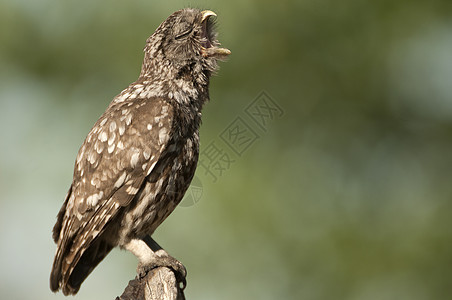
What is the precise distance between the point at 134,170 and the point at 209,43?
45.7 inches

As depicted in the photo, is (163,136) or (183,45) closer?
(163,136)

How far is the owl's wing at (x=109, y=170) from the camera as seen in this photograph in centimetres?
381

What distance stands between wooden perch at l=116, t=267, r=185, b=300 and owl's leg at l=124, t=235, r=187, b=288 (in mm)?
107

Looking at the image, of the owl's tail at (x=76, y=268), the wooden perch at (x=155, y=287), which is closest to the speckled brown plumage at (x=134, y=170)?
the owl's tail at (x=76, y=268)

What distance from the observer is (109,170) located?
387 centimetres

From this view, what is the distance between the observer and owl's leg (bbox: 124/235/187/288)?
12.4 feet

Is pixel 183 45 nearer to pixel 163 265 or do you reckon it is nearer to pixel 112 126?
pixel 112 126

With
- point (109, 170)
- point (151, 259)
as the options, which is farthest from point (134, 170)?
point (151, 259)

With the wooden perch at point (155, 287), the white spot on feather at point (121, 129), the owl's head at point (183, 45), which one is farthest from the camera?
the owl's head at point (183, 45)

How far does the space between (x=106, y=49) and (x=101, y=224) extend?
588cm

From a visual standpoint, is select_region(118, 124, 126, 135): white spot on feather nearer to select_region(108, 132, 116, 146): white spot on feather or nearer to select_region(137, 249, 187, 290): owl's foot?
select_region(108, 132, 116, 146): white spot on feather

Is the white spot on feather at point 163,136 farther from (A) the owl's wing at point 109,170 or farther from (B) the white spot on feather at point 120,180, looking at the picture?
(B) the white spot on feather at point 120,180

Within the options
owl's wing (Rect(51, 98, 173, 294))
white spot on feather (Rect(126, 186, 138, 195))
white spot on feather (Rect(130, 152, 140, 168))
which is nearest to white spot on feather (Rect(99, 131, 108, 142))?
owl's wing (Rect(51, 98, 173, 294))

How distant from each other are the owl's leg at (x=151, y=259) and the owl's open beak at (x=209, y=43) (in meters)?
1.36
